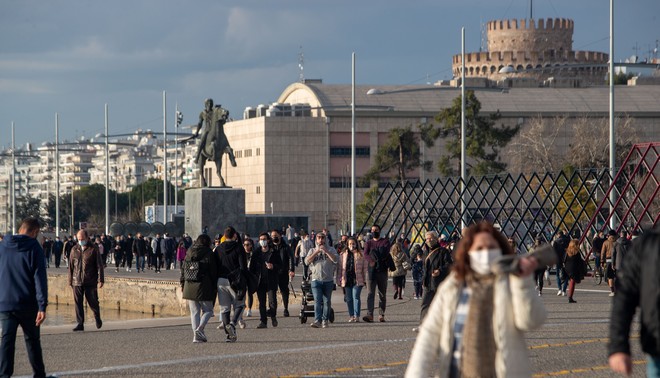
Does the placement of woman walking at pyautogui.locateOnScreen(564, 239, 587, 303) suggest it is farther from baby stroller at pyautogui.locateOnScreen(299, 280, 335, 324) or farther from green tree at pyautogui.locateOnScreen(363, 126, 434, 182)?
green tree at pyautogui.locateOnScreen(363, 126, 434, 182)

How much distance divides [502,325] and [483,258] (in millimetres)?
372

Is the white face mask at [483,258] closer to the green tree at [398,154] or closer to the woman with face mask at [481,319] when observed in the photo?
the woman with face mask at [481,319]

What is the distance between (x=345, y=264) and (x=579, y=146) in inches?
2231

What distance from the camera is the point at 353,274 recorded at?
23844mm

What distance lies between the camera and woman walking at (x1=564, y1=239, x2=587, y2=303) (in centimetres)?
2812

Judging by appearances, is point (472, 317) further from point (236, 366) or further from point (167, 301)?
point (167, 301)

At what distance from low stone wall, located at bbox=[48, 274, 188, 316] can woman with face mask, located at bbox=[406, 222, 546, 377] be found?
31.3 m

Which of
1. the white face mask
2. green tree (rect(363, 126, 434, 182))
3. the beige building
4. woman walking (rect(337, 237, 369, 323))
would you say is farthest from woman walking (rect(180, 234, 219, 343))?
the beige building

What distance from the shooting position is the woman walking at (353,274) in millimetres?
23703

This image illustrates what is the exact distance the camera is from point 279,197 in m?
132

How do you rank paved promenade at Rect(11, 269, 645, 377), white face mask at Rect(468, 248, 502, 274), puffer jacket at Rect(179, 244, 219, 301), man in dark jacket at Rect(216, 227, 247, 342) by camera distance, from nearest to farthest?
white face mask at Rect(468, 248, 502, 274)
paved promenade at Rect(11, 269, 645, 377)
puffer jacket at Rect(179, 244, 219, 301)
man in dark jacket at Rect(216, 227, 247, 342)

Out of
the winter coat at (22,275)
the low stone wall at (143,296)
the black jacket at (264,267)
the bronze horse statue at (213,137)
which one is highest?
the bronze horse statue at (213,137)

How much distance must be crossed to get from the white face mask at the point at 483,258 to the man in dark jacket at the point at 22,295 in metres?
6.55

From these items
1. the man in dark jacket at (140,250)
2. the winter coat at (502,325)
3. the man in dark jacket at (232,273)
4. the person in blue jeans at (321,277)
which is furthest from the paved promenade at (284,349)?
the man in dark jacket at (140,250)
